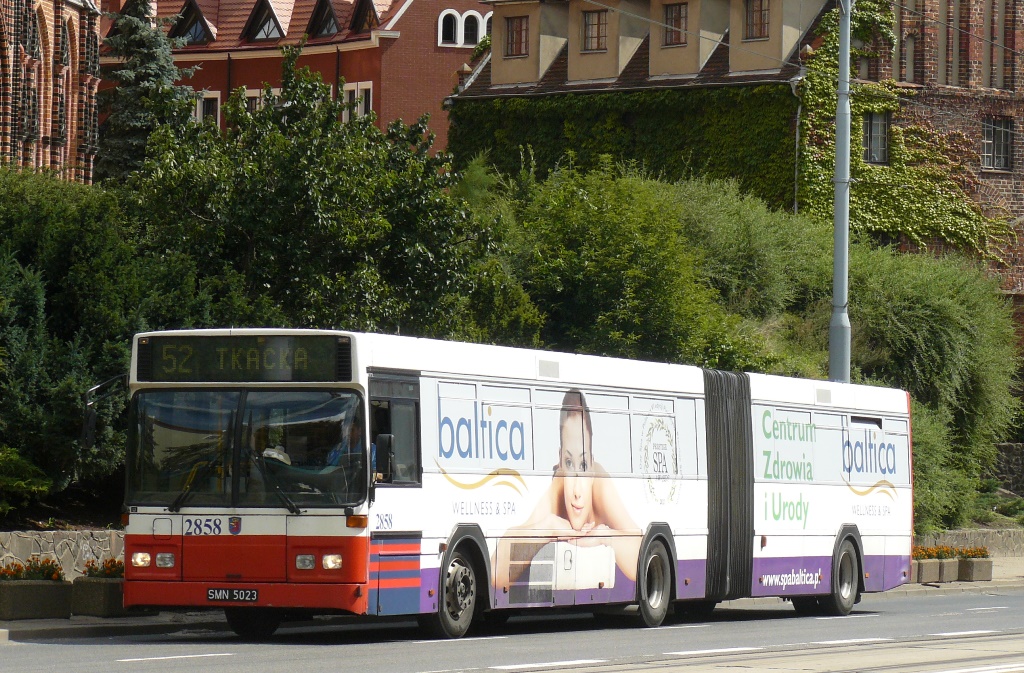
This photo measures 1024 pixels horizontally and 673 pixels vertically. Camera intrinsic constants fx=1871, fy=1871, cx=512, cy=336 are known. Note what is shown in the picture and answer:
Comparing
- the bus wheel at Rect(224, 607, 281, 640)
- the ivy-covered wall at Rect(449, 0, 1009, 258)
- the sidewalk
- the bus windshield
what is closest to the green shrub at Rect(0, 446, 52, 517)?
the sidewalk

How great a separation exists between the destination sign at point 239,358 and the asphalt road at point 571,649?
7.59 feet

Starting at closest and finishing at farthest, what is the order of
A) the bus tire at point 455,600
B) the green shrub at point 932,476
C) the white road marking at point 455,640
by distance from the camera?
the white road marking at point 455,640 → the bus tire at point 455,600 → the green shrub at point 932,476

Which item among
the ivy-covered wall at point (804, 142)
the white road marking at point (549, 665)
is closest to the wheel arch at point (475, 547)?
the white road marking at point (549, 665)

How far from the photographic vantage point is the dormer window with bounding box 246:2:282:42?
256ft

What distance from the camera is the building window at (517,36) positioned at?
54562 mm

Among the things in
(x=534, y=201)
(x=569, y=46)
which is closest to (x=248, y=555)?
(x=534, y=201)

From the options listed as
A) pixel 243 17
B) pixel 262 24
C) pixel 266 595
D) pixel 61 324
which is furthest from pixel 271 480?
pixel 243 17

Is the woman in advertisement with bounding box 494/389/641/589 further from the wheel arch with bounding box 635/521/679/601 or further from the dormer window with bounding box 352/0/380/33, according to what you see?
the dormer window with bounding box 352/0/380/33

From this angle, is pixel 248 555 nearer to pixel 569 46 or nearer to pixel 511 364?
pixel 511 364

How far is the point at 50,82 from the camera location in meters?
55.9

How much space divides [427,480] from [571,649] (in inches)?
78.2

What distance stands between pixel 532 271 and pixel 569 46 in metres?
20.8

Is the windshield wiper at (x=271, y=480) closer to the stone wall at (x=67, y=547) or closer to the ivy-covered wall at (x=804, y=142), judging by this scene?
the stone wall at (x=67, y=547)

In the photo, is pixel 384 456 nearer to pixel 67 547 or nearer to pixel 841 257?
pixel 67 547
